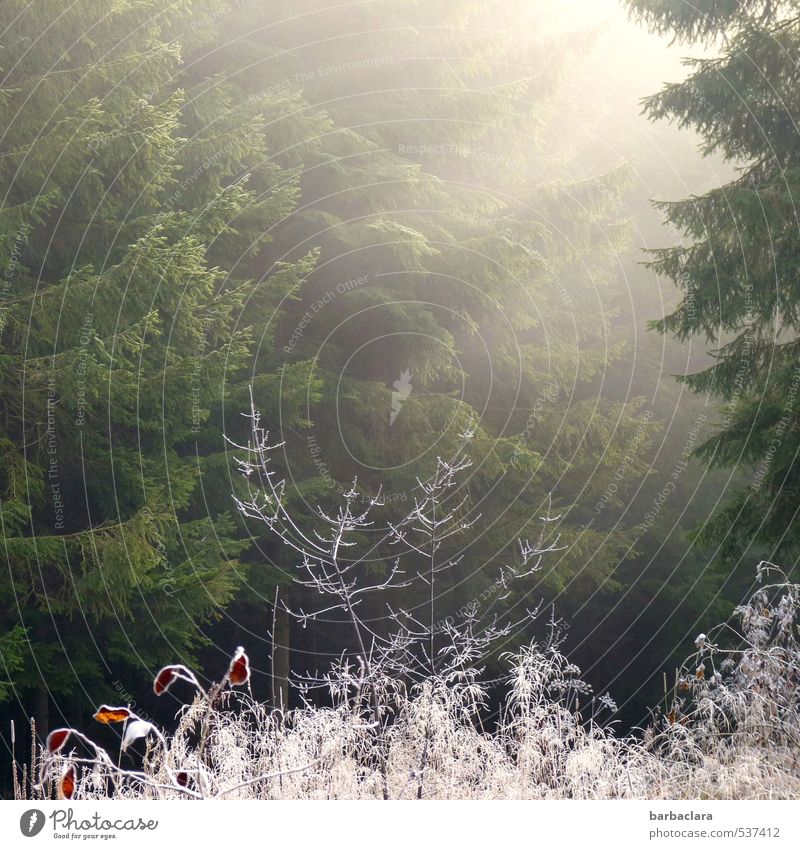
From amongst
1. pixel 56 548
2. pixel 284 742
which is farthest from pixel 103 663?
pixel 284 742

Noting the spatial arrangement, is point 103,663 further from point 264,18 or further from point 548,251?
point 264,18

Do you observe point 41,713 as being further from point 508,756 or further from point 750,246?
point 750,246

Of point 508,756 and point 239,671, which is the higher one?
point 239,671

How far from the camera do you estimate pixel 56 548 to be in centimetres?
780

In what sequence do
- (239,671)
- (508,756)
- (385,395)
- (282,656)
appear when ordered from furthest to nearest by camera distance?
(385,395), (282,656), (508,756), (239,671)

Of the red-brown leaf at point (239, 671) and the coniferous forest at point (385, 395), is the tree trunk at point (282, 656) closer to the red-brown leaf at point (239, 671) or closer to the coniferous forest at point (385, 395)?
the coniferous forest at point (385, 395)

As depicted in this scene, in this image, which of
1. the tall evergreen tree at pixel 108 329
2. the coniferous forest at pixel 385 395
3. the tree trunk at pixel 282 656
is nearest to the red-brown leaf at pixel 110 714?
the coniferous forest at pixel 385 395

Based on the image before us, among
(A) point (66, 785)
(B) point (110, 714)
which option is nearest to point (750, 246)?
(B) point (110, 714)

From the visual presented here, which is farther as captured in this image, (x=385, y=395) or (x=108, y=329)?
(x=385, y=395)

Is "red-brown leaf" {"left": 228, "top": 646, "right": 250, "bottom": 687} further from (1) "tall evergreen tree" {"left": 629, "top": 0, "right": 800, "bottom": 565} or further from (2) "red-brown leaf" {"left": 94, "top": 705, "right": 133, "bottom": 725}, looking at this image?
(1) "tall evergreen tree" {"left": 629, "top": 0, "right": 800, "bottom": 565}

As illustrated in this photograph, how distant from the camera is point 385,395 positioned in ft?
39.2

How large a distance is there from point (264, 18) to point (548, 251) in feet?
17.2

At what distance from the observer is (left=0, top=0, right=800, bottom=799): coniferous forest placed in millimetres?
4996

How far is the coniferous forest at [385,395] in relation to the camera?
5.00 meters
